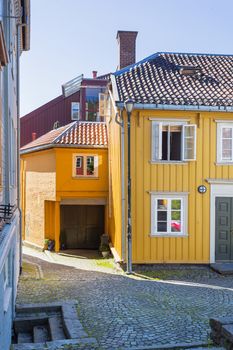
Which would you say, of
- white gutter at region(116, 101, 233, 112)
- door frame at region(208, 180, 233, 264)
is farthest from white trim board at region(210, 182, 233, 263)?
white gutter at region(116, 101, 233, 112)

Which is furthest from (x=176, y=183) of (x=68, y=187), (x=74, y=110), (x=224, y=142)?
(x=74, y=110)

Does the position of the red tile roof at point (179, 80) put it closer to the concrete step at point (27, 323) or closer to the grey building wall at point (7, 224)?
the grey building wall at point (7, 224)

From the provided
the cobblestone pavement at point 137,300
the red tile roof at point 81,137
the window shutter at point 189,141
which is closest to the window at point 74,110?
the red tile roof at point 81,137

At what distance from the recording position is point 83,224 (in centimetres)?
2234

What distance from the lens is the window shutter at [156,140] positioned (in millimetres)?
14711

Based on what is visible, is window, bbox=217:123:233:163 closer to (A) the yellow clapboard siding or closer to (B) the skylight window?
(A) the yellow clapboard siding

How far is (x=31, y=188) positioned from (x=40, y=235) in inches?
116

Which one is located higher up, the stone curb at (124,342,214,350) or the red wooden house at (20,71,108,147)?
the red wooden house at (20,71,108,147)

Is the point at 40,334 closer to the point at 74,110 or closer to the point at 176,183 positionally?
the point at 176,183

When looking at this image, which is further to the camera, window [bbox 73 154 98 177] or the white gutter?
window [bbox 73 154 98 177]

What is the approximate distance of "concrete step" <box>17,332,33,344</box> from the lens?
922 cm

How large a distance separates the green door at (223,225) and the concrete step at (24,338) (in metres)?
7.84

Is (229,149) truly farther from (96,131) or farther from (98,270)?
(96,131)

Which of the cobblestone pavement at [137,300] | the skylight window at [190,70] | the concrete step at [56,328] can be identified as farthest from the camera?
the skylight window at [190,70]
